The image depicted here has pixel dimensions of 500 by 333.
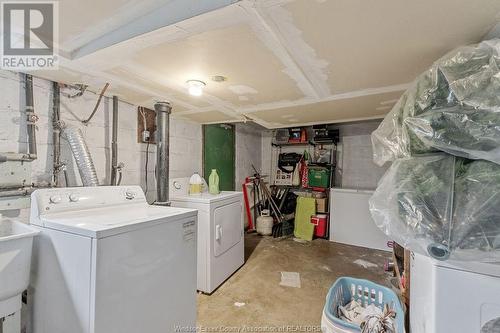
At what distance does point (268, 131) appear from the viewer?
5066 mm

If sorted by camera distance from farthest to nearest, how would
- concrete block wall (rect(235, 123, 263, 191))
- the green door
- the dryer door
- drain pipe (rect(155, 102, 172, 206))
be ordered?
concrete block wall (rect(235, 123, 263, 191))
the green door
the dryer door
drain pipe (rect(155, 102, 172, 206))

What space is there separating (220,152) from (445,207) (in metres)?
3.19

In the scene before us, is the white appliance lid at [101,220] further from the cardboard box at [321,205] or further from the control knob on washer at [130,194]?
the cardboard box at [321,205]

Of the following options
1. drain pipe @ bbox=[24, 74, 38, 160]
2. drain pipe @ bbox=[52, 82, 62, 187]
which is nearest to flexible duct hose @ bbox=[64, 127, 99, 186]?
drain pipe @ bbox=[52, 82, 62, 187]

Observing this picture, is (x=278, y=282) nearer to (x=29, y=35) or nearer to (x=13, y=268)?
(x=13, y=268)

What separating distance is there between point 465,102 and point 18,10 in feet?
6.42

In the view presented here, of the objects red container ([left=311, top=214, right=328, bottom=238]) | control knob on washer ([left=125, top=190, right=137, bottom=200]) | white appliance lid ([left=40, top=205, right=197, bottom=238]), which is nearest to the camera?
white appliance lid ([left=40, top=205, right=197, bottom=238])

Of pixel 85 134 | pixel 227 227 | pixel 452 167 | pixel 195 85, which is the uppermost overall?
pixel 195 85

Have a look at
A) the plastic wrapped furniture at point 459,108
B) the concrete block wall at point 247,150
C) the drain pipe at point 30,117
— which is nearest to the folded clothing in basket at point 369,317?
the plastic wrapped furniture at point 459,108

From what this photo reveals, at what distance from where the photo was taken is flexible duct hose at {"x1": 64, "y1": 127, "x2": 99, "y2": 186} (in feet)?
5.69

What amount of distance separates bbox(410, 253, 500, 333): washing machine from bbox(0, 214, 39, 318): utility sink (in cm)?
187

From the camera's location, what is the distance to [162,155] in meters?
2.23

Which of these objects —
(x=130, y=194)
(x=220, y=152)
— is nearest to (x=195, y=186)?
(x=130, y=194)

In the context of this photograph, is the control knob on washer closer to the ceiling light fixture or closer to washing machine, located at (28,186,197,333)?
washing machine, located at (28,186,197,333)
